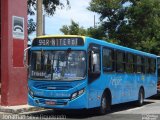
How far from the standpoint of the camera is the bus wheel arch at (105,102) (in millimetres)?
16594

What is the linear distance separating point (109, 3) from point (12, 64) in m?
16.5

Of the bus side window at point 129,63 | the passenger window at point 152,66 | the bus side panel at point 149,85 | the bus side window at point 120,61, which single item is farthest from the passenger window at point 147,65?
the bus side window at point 120,61

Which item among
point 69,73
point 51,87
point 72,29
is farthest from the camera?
point 72,29

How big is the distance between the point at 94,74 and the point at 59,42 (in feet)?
5.40

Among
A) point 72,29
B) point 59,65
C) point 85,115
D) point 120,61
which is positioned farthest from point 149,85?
point 72,29

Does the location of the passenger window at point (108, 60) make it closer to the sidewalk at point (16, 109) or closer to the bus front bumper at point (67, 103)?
the bus front bumper at point (67, 103)

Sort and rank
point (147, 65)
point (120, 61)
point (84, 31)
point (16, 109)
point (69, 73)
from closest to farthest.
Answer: point (69, 73) → point (16, 109) → point (120, 61) → point (147, 65) → point (84, 31)

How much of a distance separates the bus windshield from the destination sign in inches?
11.3

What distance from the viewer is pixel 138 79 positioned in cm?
2192

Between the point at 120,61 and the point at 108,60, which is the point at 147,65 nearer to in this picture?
the point at 120,61

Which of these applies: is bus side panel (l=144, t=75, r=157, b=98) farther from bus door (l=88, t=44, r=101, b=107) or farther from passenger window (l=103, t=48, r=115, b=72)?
bus door (l=88, t=44, r=101, b=107)

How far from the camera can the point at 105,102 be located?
17016 mm

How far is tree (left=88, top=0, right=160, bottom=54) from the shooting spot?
32.9 metres

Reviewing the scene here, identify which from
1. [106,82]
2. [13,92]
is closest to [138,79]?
[106,82]
